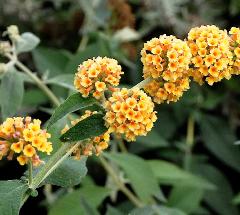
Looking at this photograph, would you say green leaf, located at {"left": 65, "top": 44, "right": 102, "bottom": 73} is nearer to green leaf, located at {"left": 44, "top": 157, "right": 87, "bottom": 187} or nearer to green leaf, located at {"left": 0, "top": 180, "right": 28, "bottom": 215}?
green leaf, located at {"left": 44, "top": 157, "right": 87, "bottom": 187}

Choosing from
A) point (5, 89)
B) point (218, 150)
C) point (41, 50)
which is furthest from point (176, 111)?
point (5, 89)

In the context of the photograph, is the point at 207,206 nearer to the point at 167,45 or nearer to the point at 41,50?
the point at 41,50

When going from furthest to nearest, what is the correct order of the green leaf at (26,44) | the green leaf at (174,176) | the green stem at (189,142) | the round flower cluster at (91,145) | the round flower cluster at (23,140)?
the green stem at (189,142), the green leaf at (174,176), the green leaf at (26,44), the round flower cluster at (91,145), the round flower cluster at (23,140)

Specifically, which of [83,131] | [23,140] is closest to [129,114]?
[83,131]

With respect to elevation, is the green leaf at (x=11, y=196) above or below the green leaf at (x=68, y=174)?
below

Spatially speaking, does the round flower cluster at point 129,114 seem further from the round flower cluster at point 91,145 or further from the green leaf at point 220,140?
the green leaf at point 220,140

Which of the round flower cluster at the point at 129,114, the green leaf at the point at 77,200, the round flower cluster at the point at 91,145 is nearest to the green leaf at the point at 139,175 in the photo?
the green leaf at the point at 77,200
